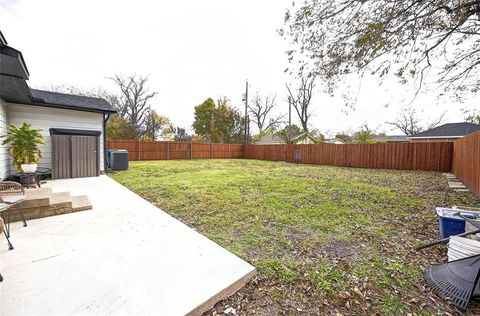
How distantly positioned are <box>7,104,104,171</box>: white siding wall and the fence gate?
247 millimetres

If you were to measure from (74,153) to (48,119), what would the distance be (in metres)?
1.20

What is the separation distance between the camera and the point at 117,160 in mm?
8391

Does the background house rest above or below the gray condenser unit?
above

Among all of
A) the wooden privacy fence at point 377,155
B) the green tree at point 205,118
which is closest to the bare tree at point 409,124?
the wooden privacy fence at point 377,155

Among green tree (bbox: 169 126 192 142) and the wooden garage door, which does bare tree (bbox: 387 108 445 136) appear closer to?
green tree (bbox: 169 126 192 142)

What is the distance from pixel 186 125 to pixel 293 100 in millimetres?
13846

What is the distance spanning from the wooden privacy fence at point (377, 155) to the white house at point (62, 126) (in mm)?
11996

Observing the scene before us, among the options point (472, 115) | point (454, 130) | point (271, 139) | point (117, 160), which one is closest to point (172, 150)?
point (117, 160)

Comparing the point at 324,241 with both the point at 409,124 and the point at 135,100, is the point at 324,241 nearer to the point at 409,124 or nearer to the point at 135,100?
the point at 135,100

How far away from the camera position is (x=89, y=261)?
194 centimetres

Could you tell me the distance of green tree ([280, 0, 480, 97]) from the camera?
3871 millimetres

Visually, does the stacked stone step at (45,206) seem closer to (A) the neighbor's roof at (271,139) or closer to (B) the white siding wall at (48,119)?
(B) the white siding wall at (48,119)

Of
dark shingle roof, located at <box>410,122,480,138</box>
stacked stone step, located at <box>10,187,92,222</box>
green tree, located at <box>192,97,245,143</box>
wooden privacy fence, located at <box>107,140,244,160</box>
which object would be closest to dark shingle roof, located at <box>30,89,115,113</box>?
stacked stone step, located at <box>10,187,92,222</box>

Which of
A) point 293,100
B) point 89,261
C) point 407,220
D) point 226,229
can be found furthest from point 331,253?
point 293,100
